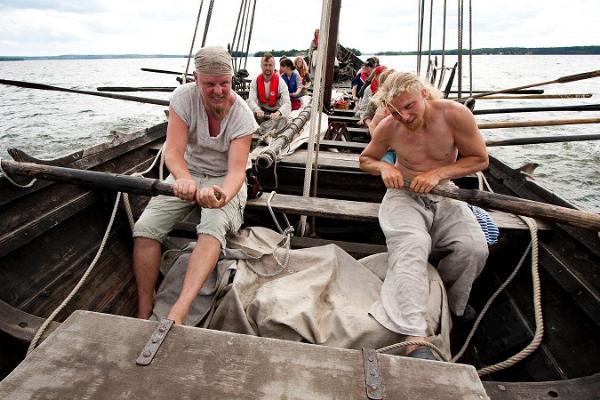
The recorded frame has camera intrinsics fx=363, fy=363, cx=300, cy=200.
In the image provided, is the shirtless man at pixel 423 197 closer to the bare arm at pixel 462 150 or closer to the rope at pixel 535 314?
the bare arm at pixel 462 150

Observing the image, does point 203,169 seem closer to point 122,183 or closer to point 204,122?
point 204,122

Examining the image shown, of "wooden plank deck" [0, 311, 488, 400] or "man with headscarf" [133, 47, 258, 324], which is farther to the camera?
"man with headscarf" [133, 47, 258, 324]

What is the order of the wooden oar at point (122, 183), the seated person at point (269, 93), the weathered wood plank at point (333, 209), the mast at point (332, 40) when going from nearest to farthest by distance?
the wooden oar at point (122, 183)
the weathered wood plank at point (333, 209)
the mast at point (332, 40)
the seated person at point (269, 93)

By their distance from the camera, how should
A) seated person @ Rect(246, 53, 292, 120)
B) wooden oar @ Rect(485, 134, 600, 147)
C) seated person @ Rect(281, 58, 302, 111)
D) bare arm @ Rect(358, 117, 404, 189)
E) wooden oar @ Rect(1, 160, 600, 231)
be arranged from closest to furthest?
1. wooden oar @ Rect(1, 160, 600, 231)
2. bare arm @ Rect(358, 117, 404, 189)
3. wooden oar @ Rect(485, 134, 600, 147)
4. seated person @ Rect(246, 53, 292, 120)
5. seated person @ Rect(281, 58, 302, 111)

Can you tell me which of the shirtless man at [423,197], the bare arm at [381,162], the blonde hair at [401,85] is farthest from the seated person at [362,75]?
the blonde hair at [401,85]

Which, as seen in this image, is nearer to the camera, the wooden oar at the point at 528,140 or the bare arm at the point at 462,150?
the bare arm at the point at 462,150

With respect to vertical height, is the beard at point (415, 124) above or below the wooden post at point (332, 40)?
below

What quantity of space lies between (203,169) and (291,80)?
5.51 metres

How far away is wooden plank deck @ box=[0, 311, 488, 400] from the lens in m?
1.10

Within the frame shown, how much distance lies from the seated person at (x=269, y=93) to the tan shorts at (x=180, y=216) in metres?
4.03

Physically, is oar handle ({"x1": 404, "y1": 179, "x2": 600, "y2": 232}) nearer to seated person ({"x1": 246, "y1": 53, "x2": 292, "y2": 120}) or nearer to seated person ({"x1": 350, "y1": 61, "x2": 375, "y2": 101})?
seated person ({"x1": 246, "y1": 53, "x2": 292, "y2": 120})

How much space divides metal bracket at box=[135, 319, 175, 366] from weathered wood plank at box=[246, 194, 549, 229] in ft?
4.56

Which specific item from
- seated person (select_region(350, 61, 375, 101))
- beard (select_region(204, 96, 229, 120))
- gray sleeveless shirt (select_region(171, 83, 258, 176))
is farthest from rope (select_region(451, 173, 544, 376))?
seated person (select_region(350, 61, 375, 101))

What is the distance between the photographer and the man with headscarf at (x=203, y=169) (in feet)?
6.70
